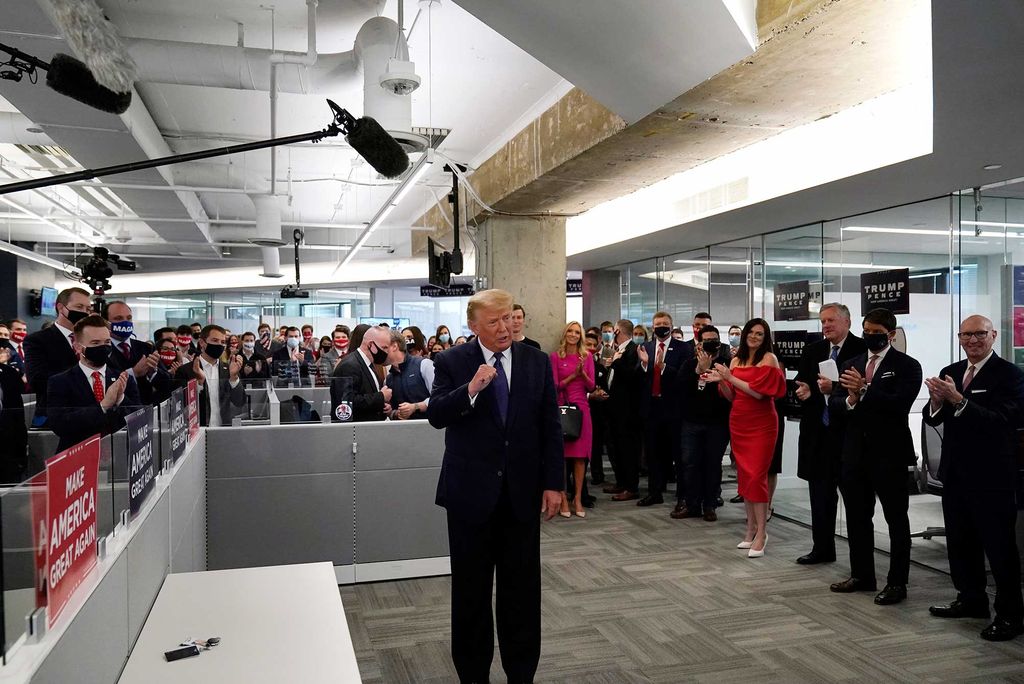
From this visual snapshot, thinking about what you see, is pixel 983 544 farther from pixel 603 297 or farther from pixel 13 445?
pixel 603 297

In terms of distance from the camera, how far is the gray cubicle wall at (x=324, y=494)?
455 cm

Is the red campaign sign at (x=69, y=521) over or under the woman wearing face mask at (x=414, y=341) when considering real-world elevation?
under

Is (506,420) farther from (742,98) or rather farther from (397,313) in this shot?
(397,313)

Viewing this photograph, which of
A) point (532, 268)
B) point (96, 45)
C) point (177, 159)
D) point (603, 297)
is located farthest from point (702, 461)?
point (603, 297)

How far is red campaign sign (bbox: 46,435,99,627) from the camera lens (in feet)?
4.43

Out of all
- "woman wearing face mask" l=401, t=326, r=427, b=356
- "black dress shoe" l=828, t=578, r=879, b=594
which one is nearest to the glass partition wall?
"black dress shoe" l=828, t=578, r=879, b=594

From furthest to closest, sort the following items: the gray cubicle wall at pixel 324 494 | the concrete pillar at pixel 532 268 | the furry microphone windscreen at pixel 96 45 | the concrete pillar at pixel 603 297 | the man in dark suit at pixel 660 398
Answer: the concrete pillar at pixel 603 297
the concrete pillar at pixel 532 268
the man in dark suit at pixel 660 398
the gray cubicle wall at pixel 324 494
the furry microphone windscreen at pixel 96 45

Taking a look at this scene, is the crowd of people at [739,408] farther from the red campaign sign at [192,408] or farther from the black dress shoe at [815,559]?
the red campaign sign at [192,408]

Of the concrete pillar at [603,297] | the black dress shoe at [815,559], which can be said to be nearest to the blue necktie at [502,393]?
the black dress shoe at [815,559]

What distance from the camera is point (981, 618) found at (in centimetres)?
412

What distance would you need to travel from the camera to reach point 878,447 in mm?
4336

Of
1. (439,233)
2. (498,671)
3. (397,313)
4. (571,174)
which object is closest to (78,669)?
(498,671)

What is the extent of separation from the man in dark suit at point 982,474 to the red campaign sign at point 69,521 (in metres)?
3.74

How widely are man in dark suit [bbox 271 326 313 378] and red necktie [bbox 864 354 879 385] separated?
6.11 metres
